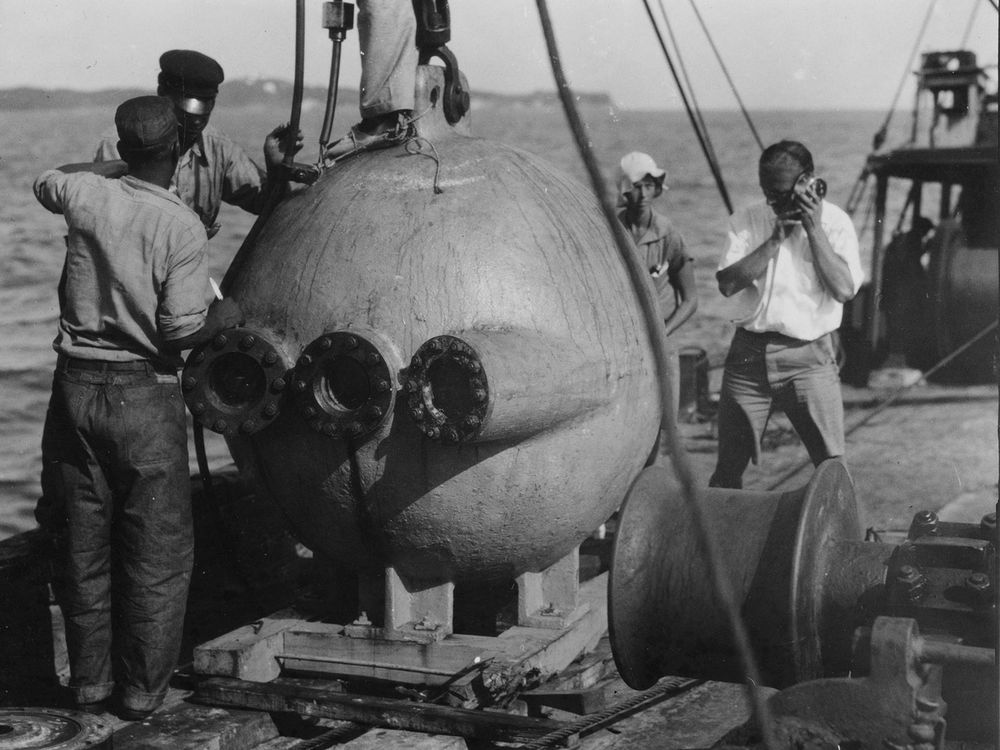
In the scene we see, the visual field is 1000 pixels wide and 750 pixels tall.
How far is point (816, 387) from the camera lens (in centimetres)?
564

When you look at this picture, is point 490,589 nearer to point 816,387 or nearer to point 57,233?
point 816,387

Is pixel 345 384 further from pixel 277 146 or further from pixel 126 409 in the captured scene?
pixel 277 146

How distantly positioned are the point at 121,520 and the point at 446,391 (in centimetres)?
115

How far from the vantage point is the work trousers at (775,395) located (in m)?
5.64

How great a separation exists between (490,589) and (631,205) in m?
2.23

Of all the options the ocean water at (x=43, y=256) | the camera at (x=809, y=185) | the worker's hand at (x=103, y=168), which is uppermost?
the worker's hand at (x=103, y=168)

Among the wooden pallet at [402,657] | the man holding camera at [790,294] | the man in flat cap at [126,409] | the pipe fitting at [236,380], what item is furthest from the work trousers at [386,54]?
the wooden pallet at [402,657]

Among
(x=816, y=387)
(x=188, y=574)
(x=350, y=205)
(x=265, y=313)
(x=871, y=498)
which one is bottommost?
(x=871, y=498)

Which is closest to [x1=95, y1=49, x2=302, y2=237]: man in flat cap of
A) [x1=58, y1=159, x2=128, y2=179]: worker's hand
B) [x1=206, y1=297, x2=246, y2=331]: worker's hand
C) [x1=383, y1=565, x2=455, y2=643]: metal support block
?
[x1=58, y1=159, x2=128, y2=179]: worker's hand

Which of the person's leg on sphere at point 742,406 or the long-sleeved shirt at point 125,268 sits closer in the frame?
the long-sleeved shirt at point 125,268

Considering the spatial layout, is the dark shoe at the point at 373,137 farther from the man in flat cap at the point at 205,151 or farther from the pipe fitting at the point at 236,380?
the pipe fitting at the point at 236,380

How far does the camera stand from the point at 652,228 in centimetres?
657

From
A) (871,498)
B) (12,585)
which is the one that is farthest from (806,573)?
(871,498)

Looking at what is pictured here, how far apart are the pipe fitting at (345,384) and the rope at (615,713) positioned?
3.52ft
